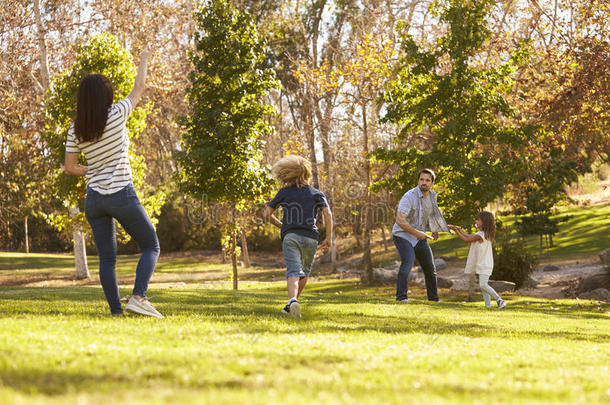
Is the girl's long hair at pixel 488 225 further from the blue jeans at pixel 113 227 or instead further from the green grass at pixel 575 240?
the green grass at pixel 575 240

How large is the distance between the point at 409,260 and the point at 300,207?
14.1 feet

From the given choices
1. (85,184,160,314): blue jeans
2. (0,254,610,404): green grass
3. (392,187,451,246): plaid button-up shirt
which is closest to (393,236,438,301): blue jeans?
(392,187,451,246): plaid button-up shirt

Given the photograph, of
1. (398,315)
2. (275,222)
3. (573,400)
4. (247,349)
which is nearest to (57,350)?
(247,349)

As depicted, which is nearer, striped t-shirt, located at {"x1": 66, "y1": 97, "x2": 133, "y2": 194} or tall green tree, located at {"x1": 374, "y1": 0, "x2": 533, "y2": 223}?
striped t-shirt, located at {"x1": 66, "y1": 97, "x2": 133, "y2": 194}

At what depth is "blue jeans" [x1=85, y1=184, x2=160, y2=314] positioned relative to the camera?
19.9ft

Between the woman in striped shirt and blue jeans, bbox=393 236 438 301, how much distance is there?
624 centimetres

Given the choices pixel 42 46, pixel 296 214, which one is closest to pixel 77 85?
pixel 42 46

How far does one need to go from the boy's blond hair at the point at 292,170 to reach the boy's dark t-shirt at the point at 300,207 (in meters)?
0.14

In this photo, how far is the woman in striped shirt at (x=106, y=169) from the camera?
6.04 m

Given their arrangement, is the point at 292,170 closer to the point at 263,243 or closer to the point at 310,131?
the point at 310,131

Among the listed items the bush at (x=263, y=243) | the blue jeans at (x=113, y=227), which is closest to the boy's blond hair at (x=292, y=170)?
the blue jeans at (x=113, y=227)

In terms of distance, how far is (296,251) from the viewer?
7.98 metres

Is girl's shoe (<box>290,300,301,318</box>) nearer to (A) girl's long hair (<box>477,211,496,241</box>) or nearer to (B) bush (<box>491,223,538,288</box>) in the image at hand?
(A) girl's long hair (<box>477,211,496,241</box>)

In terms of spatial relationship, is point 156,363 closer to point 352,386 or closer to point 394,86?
point 352,386
